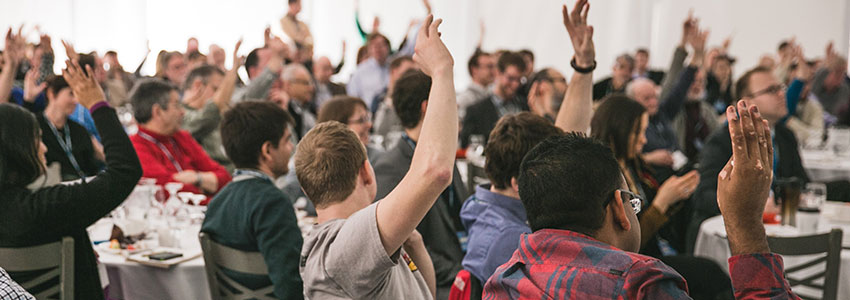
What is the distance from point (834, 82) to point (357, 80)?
6.67 m

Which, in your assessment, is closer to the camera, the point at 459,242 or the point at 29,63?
the point at 459,242

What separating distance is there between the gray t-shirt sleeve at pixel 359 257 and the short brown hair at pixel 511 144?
699 mm

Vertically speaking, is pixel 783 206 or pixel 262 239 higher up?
pixel 262 239

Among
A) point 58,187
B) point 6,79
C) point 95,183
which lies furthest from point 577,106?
point 6,79

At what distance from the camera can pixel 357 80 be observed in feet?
28.1

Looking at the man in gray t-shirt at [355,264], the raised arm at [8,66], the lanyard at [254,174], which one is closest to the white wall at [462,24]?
the raised arm at [8,66]

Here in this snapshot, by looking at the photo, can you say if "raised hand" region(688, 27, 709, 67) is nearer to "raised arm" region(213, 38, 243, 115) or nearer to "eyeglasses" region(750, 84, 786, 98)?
"eyeglasses" region(750, 84, 786, 98)

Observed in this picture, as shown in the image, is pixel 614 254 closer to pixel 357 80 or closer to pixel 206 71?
pixel 206 71

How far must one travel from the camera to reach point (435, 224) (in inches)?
112

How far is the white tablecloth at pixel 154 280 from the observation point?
106 inches

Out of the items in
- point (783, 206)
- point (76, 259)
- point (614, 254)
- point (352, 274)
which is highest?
point (614, 254)

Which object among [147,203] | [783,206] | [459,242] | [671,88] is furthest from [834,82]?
[147,203]

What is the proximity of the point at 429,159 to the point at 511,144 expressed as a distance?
2.59 feet

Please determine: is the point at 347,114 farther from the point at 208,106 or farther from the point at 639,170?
the point at 208,106
